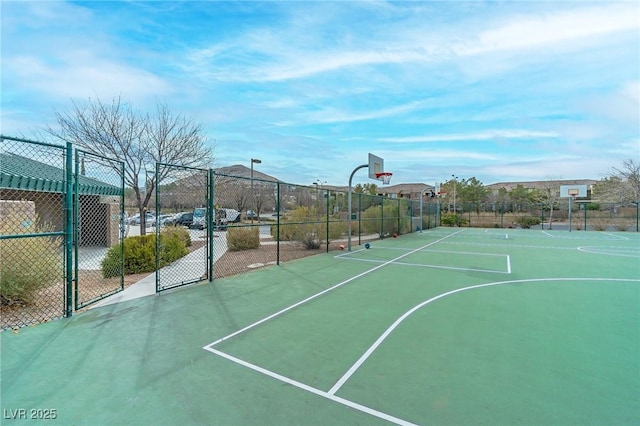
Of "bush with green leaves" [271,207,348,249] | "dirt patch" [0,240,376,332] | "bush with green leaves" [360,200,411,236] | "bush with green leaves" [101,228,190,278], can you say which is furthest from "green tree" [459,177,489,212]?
"bush with green leaves" [101,228,190,278]

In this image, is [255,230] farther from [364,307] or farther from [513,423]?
[513,423]

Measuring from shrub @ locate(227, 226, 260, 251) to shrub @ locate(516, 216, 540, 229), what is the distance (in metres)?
27.2

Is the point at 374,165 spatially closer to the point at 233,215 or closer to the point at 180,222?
the point at 233,215

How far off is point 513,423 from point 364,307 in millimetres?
3016

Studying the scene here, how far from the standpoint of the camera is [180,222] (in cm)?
1337

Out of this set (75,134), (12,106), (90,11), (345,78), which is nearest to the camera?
(90,11)

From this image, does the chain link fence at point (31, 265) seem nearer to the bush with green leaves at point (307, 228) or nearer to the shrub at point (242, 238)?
the shrub at point (242, 238)

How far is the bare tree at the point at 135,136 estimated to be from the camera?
11297mm

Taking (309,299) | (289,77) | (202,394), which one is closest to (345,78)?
(289,77)

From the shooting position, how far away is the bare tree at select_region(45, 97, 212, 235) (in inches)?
445

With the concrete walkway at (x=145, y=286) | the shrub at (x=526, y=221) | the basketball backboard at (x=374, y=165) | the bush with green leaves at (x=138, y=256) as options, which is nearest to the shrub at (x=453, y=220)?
the shrub at (x=526, y=221)

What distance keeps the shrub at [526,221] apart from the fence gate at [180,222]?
28542 mm

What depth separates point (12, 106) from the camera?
9047 millimetres

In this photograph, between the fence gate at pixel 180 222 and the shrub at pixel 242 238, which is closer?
the fence gate at pixel 180 222
